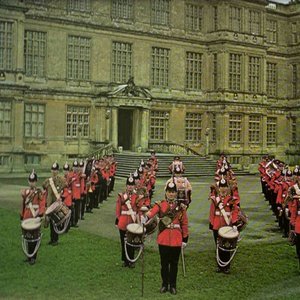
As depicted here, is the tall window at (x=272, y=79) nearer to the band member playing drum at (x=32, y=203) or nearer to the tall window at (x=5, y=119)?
the tall window at (x=5, y=119)

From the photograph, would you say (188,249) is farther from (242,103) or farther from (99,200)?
(242,103)

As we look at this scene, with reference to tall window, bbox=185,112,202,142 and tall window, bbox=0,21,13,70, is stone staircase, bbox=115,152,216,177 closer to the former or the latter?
tall window, bbox=185,112,202,142

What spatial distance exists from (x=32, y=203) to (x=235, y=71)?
34.0 meters

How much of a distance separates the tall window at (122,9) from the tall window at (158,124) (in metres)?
6.99

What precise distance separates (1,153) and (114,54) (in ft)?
35.8

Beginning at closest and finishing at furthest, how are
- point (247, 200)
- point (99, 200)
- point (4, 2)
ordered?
point (99, 200) → point (247, 200) → point (4, 2)

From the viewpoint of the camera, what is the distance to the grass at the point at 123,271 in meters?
9.45

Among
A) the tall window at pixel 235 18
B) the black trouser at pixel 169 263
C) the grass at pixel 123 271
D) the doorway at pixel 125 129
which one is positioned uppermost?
the tall window at pixel 235 18

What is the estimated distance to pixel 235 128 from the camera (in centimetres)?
4438

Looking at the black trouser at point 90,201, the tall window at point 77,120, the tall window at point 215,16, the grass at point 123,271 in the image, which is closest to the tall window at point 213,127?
the tall window at point 215,16

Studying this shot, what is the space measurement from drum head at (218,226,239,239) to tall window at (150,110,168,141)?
1190 inches

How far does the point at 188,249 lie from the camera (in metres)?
13.4

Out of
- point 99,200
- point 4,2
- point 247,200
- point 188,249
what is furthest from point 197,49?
point 188,249

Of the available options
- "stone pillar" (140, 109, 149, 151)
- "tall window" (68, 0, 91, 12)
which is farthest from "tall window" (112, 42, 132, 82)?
"tall window" (68, 0, 91, 12)
